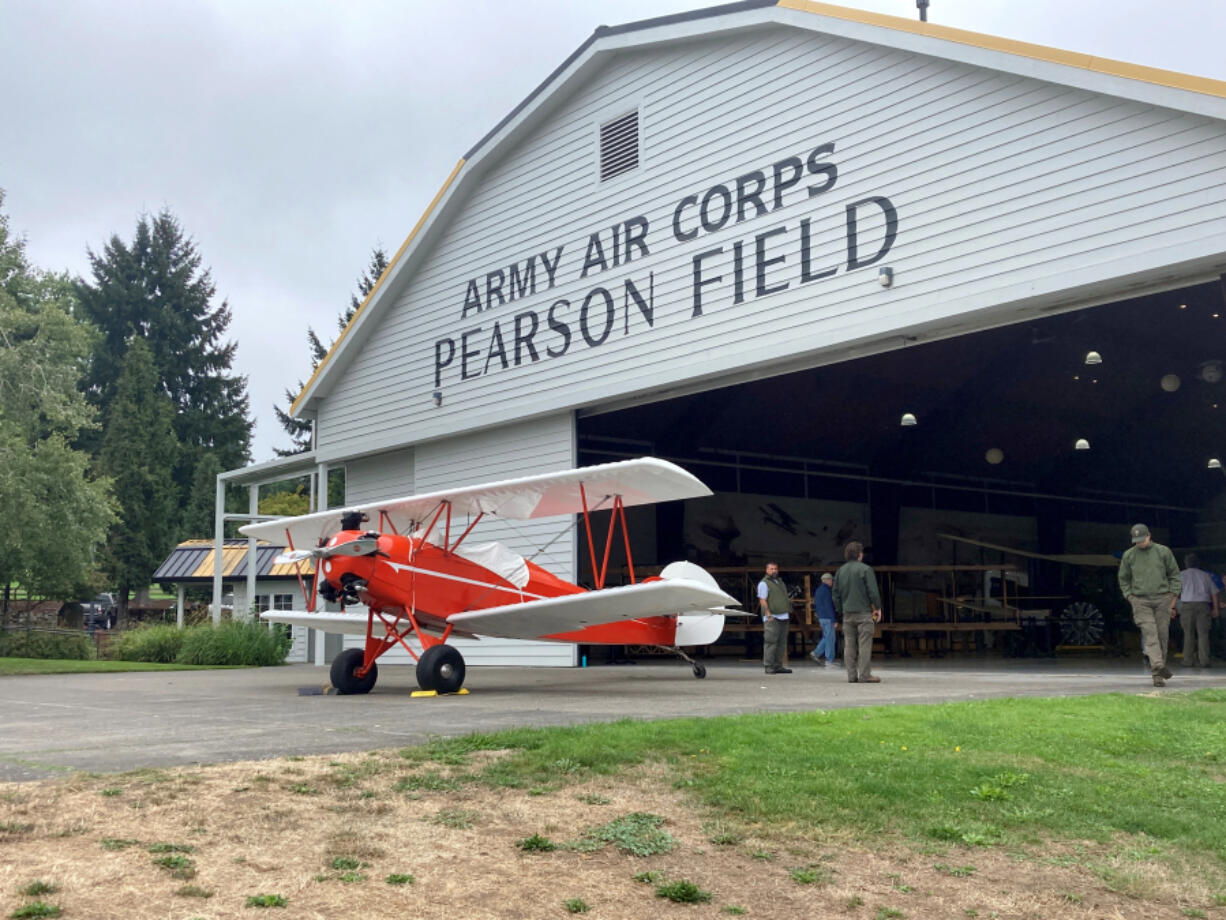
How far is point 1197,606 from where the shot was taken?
1620 cm

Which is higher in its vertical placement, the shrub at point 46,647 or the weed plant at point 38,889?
the weed plant at point 38,889

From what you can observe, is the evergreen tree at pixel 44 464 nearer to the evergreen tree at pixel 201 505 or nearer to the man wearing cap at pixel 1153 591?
the evergreen tree at pixel 201 505

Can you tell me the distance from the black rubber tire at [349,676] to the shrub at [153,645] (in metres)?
12.0

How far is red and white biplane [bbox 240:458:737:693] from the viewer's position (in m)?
11.4

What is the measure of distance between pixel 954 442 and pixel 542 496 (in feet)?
57.5

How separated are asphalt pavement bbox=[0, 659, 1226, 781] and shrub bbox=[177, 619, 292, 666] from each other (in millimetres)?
3965

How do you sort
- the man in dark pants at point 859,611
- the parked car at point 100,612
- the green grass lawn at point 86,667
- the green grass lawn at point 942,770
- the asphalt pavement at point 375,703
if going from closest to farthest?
the green grass lawn at point 942,770
the asphalt pavement at point 375,703
the man in dark pants at point 859,611
the green grass lawn at point 86,667
the parked car at point 100,612

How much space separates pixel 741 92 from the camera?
602 inches

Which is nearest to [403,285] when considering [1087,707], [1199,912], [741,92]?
[741,92]

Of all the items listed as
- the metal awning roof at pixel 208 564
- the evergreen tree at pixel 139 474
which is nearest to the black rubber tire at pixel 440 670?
the metal awning roof at pixel 208 564

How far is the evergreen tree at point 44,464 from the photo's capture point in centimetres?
2517

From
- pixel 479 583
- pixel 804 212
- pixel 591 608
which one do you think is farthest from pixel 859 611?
pixel 804 212

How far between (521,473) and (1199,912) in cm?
1525

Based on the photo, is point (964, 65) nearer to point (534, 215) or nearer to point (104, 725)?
point (534, 215)
